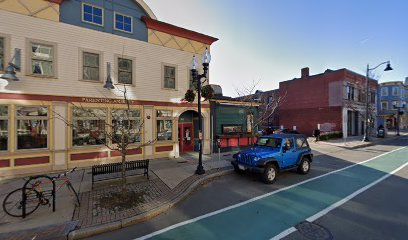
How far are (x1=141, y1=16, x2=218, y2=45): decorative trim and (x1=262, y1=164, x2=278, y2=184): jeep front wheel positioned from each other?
1011 centimetres

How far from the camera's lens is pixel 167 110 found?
12359mm

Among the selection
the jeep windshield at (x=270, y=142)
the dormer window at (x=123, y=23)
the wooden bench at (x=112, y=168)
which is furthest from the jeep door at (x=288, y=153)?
the dormer window at (x=123, y=23)

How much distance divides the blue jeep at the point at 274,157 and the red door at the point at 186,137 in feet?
18.6

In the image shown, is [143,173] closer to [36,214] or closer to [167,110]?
[36,214]

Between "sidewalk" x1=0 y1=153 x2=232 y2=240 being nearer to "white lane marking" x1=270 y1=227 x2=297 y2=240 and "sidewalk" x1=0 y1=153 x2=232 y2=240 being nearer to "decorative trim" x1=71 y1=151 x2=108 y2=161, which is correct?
"decorative trim" x1=71 y1=151 x2=108 y2=161

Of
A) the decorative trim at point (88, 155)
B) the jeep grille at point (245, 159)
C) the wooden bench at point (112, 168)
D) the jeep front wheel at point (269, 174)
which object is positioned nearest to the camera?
the wooden bench at point (112, 168)

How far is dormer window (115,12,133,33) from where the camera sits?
35.3ft

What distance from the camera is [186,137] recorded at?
45.6 ft

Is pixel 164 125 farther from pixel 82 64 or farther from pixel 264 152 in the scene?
pixel 264 152

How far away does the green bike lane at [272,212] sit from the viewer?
4339 millimetres

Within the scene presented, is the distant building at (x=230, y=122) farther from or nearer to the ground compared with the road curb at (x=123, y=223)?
farther from the ground

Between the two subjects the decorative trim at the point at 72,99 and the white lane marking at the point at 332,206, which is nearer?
the white lane marking at the point at 332,206

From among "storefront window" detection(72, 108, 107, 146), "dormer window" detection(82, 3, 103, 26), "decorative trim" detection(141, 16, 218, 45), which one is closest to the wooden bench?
"storefront window" detection(72, 108, 107, 146)

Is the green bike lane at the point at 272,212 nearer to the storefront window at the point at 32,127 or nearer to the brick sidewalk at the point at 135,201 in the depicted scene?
the brick sidewalk at the point at 135,201
